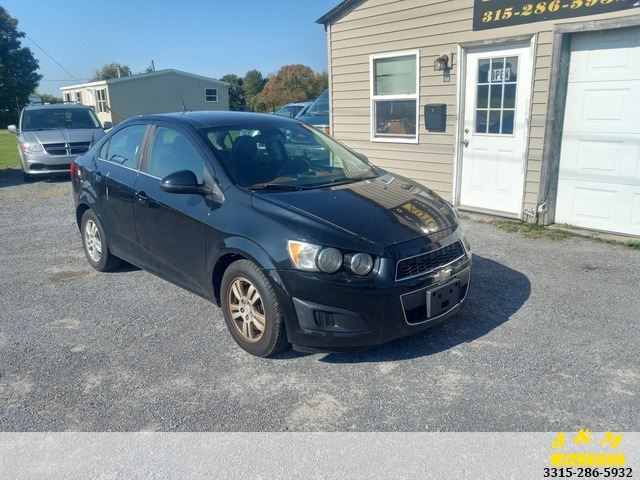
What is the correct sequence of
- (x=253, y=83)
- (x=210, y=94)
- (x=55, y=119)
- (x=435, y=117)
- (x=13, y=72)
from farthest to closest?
(x=253, y=83) < (x=13, y=72) < (x=210, y=94) < (x=55, y=119) < (x=435, y=117)

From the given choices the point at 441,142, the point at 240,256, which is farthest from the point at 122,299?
the point at 441,142

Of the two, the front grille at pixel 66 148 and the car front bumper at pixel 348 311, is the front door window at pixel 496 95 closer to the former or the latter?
the car front bumper at pixel 348 311

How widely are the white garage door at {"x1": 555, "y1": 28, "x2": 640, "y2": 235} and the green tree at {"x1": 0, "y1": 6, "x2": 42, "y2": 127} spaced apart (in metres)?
40.7

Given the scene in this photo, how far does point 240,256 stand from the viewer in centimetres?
364

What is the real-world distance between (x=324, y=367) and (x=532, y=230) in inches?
166

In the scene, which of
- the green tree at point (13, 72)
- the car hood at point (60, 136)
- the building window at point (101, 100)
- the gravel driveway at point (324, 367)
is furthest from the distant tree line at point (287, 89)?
the gravel driveway at point (324, 367)

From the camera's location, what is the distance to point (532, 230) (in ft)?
21.8

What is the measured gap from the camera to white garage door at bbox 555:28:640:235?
5.88 meters

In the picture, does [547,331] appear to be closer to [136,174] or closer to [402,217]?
[402,217]

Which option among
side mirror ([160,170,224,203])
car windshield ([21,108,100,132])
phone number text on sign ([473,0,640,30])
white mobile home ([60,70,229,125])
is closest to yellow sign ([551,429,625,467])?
side mirror ([160,170,224,203])

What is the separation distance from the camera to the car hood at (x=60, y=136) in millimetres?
11492

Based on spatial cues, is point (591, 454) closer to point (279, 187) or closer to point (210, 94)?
point (279, 187)

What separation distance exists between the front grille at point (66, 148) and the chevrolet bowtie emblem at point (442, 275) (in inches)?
403

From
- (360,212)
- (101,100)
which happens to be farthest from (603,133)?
(101,100)
